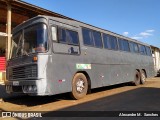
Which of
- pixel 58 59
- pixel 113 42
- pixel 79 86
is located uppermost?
pixel 113 42

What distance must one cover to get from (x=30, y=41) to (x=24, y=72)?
112 cm

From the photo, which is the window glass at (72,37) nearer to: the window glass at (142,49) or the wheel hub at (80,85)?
the wheel hub at (80,85)

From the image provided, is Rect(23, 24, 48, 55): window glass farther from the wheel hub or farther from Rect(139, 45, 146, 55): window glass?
Rect(139, 45, 146, 55): window glass

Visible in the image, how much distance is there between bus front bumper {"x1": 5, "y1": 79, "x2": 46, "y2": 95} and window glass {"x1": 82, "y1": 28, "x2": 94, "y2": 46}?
3.23 meters

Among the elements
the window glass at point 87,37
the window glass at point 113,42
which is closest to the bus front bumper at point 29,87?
the window glass at point 87,37

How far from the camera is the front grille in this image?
7604 mm

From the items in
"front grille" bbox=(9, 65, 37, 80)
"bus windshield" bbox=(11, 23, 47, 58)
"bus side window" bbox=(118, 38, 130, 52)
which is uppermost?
"bus side window" bbox=(118, 38, 130, 52)

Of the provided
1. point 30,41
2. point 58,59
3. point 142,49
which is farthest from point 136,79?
point 30,41

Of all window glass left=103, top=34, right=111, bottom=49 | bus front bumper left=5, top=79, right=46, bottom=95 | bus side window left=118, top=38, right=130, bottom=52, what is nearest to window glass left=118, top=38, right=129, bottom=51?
bus side window left=118, top=38, right=130, bottom=52

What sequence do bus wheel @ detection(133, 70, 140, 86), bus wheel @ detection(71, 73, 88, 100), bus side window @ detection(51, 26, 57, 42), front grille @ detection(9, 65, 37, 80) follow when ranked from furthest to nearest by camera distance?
1. bus wheel @ detection(133, 70, 140, 86)
2. bus wheel @ detection(71, 73, 88, 100)
3. bus side window @ detection(51, 26, 57, 42)
4. front grille @ detection(9, 65, 37, 80)

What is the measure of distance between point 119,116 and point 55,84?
8.62 ft

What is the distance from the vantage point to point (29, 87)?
7.67 metres

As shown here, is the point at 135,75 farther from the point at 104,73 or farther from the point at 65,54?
the point at 65,54

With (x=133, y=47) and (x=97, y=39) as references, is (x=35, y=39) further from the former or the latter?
(x=133, y=47)
